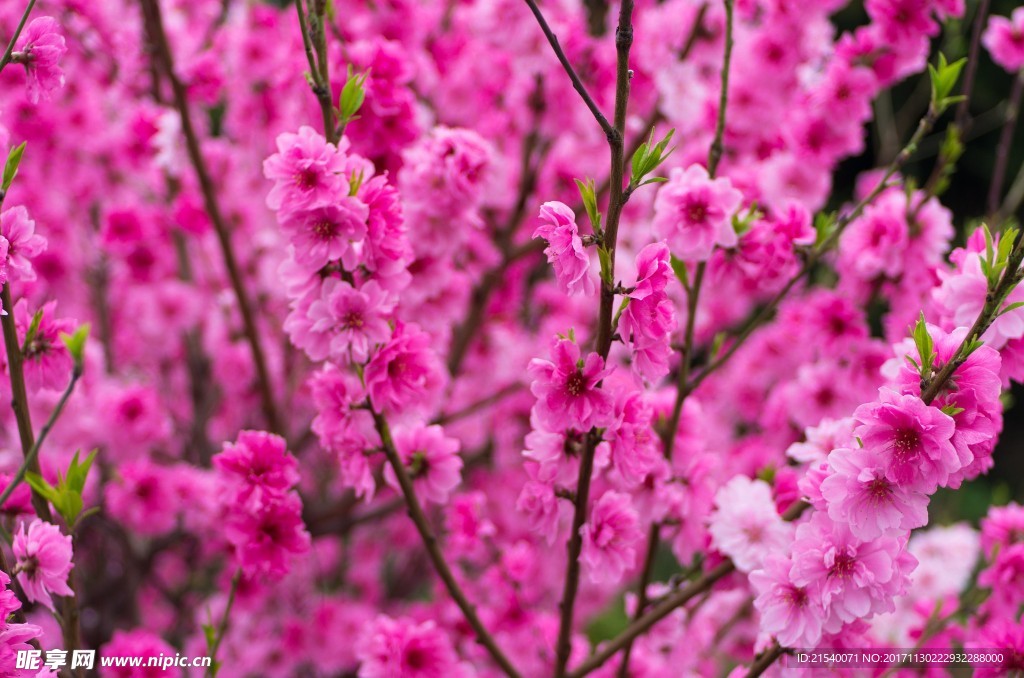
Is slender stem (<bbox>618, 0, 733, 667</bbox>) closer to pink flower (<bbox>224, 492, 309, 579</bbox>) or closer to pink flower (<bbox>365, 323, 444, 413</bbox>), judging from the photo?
pink flower (<bbox>365, 323, 444, 413</bbox>)

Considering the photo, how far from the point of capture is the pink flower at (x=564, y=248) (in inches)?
37.3

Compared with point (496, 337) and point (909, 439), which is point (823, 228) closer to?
point (909, 439)

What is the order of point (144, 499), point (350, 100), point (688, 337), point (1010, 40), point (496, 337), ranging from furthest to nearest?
1. point (496, 337)
2. point (144, 499)
3. point (1010, 40)
4. point (688, 337)
5. point (350, 100)

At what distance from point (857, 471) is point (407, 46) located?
1749mm

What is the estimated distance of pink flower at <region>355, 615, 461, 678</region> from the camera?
4.71ft

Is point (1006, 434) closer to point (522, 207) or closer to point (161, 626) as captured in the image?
point (522, 207)

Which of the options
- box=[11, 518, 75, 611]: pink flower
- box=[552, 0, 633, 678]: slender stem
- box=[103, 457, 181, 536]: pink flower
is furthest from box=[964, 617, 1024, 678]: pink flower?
box=[103, 457, 181, 536]: pink flower

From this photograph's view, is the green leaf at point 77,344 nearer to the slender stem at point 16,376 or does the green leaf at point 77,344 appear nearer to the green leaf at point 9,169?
the slender stem at point 16,376

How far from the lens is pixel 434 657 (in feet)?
4.82

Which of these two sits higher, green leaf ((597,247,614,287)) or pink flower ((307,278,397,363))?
green leaf ((597,247,614,287))

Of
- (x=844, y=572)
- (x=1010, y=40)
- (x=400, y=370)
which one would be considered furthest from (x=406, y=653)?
(x=1010, y=40)

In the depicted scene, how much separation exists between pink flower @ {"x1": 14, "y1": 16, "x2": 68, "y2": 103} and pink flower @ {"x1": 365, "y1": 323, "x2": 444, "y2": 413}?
604 millimetres

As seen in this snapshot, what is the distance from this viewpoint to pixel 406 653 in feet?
4.79

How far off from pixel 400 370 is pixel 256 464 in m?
0.29
